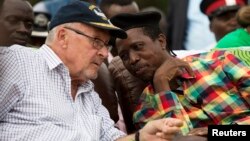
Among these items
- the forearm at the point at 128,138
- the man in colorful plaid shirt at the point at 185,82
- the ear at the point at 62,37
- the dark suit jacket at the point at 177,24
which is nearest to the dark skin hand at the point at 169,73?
the man in colorful plaid shirt at the point at 185,82

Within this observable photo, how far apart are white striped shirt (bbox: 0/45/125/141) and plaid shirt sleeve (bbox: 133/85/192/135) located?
464 millimetres

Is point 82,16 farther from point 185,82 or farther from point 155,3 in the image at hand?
point 155,3

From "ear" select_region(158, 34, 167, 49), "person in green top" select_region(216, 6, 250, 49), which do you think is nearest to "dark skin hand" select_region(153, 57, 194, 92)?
"ear" select_region(158, 34, 167, 49)

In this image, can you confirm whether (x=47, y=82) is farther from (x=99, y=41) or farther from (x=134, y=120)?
(x=134, y=120)

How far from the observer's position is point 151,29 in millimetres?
7535

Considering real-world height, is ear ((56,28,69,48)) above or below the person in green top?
above

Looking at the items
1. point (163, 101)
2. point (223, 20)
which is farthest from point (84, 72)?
point (223, 20)

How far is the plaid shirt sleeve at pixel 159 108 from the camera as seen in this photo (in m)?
7.00

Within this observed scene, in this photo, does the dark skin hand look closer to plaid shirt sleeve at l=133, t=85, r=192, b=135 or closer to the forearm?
plaid shirt sleeve at l=133, t=85, r=192, b=135

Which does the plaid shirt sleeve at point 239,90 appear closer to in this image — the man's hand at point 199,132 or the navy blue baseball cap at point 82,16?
the man's hand at point 199,132

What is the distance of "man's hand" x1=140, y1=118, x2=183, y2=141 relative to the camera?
5.99m

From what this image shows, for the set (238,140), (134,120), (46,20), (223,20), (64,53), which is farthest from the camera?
(46,20)

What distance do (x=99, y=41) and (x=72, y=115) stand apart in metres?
0.54

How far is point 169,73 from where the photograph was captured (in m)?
7.24
